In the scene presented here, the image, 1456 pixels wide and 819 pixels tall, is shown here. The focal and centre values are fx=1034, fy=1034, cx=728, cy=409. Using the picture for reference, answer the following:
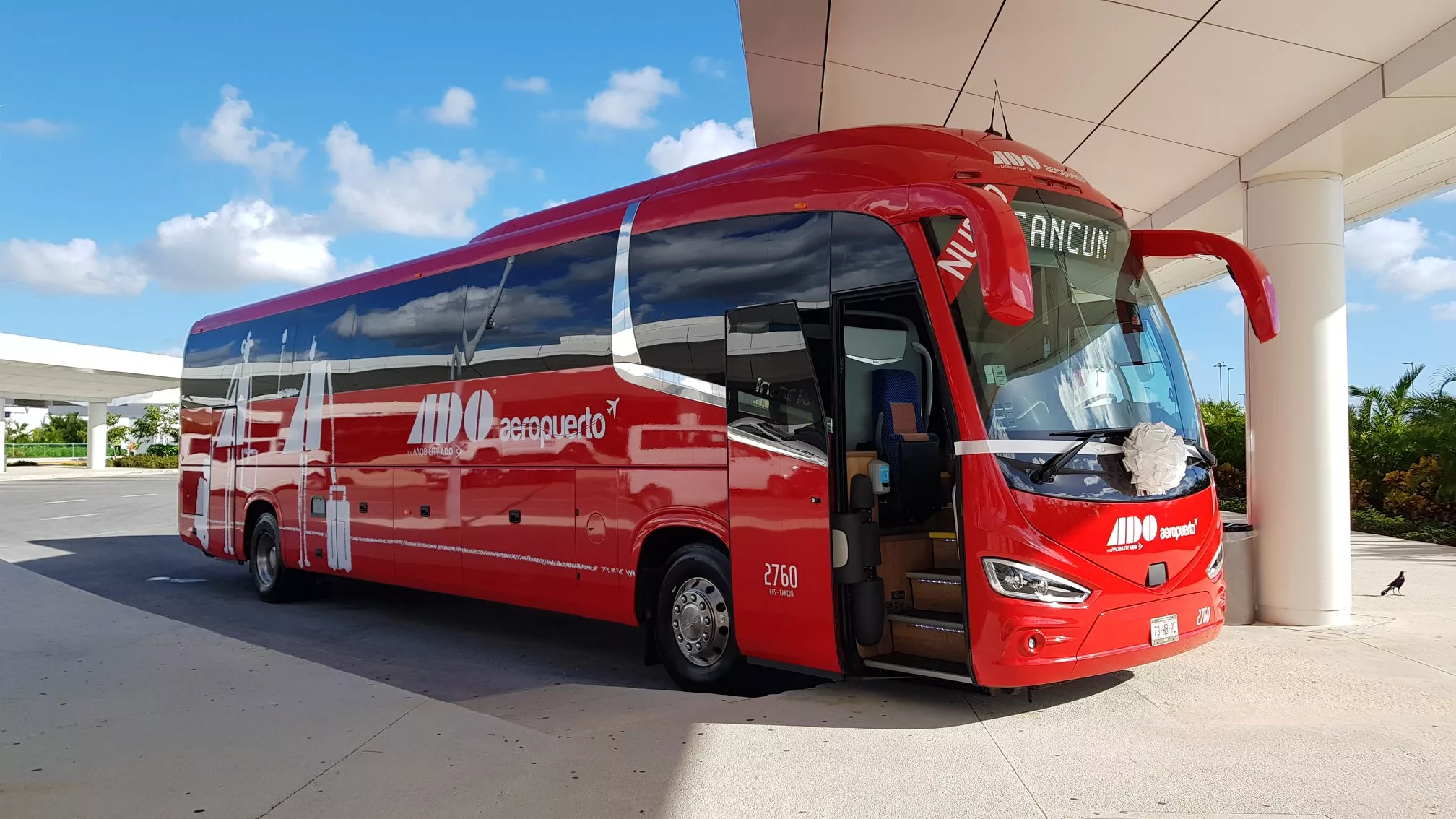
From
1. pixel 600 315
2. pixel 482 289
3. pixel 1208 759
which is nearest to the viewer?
pixel 1208 759

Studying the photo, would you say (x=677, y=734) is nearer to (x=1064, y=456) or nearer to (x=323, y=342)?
(x=1064, y=456)

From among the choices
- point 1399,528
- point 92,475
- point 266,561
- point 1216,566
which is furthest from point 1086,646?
point 92,475

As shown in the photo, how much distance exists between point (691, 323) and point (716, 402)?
62 cm

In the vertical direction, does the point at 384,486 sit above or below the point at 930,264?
below

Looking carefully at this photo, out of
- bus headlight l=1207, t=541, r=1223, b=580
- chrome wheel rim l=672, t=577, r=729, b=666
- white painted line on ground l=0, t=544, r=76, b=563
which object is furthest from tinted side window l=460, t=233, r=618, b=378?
white painted line on ground l=0, t=544, r=76, b=563

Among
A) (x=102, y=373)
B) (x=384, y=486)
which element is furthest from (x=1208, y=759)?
(x=102, y=373)

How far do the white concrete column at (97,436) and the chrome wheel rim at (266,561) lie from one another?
4953 centimetres

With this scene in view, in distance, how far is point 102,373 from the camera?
143 ft

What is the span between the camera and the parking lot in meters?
4.70

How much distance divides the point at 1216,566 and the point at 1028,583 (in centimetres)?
168

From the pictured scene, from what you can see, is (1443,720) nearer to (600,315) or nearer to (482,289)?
(600,315)

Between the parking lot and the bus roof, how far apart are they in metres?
3.22

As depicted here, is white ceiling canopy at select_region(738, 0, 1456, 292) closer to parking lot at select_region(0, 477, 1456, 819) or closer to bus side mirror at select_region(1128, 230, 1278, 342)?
bus side mirror at select_region(1128, 230, 1278, 342)

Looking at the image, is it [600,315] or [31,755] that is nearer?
[31,755]
